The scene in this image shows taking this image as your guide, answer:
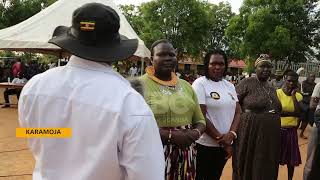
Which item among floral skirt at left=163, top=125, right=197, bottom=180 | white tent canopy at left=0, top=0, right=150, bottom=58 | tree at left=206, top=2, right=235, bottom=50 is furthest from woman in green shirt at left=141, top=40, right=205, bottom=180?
tree at left=206, top=2, right=235, bottom=50

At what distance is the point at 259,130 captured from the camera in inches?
195

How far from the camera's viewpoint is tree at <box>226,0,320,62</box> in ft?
83.5

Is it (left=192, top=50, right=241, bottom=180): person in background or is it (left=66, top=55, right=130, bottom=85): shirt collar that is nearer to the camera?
(left=66, top=55, right=130, bottom=85): shirt collar

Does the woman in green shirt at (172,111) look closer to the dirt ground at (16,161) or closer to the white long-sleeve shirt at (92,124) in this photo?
the white long-sleeve shirt at (92,124)

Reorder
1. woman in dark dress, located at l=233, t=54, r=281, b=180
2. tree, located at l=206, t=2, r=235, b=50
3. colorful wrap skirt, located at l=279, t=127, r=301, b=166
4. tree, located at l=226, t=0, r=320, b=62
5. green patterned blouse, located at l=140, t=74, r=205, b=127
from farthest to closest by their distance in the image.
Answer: tree, located at l=206, t=2, r=235, b=50
tree, located at l=226, t=0, r=320, b=62
colorful wrap skirt, located at l=279, t=127, r=301, b=166
woman in dark dress, located at l=233, t=54, r=281, b=180
green patterned blouse, located at l=140, t=74, r=205, b=127

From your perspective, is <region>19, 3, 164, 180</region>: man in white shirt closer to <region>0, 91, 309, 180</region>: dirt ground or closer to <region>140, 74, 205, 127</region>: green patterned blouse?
<region>140, 74, 205, 127</region>: green patterned blouse

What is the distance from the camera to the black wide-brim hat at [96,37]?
1637 mm

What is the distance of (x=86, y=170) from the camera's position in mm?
1603

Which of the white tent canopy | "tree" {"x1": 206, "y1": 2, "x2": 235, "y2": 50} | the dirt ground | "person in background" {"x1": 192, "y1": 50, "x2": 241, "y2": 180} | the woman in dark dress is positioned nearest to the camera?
"person in background" {"x1": 192, "y1": 50, "x2": 241, "y2": 180}

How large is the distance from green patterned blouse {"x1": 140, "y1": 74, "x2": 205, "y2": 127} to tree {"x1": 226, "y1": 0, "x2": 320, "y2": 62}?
74.3 ft

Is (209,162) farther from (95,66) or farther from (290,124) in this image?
(95,66)

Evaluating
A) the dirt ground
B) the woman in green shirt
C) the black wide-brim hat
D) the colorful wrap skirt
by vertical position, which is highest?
the black wide-brim hat

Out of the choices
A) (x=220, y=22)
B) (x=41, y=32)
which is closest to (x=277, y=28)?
(x=41, y=32)

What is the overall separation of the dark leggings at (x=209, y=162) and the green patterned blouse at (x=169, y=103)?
882mm
